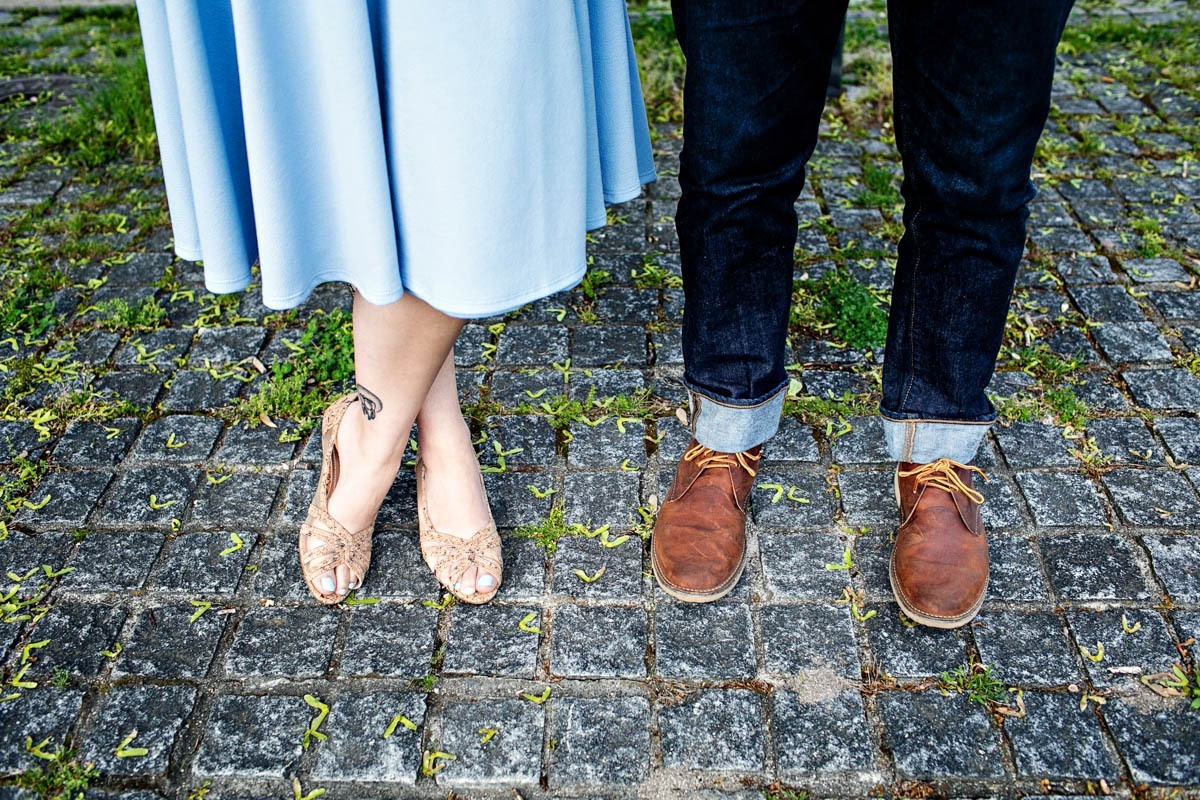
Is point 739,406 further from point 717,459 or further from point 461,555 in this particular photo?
point 461,555

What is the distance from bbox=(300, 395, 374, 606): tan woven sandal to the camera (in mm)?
2154

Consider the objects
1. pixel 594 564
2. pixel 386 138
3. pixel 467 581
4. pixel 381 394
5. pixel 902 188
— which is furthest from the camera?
pixel 594 564

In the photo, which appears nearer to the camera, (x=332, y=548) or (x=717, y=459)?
(x=332, y=548)

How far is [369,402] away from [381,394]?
0.17ft

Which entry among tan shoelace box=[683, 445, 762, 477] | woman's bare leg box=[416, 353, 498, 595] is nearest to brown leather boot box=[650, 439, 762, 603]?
tan shoelace box=[683, 445, 762, 477]

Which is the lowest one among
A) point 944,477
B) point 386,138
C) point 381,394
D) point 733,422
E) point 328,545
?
point 328,545

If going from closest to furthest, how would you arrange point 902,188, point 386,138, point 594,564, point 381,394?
point 386,138 → point 902,188 → point 381,394 → point 594,564

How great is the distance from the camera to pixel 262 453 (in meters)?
2.60

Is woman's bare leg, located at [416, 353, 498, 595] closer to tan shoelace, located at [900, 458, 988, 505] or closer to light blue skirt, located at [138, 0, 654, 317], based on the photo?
light blue skirt, located at [138, 0, 654, 317]

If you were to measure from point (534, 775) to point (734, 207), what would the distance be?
1.16 meters

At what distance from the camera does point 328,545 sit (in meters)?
2.17

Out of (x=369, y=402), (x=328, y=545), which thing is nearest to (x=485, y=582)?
(x=328, y=545)

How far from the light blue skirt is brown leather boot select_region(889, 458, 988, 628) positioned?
98 centimetres

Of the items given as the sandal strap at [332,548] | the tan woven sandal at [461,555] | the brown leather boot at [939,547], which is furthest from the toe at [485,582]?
the brown leather boot at [939,547]
